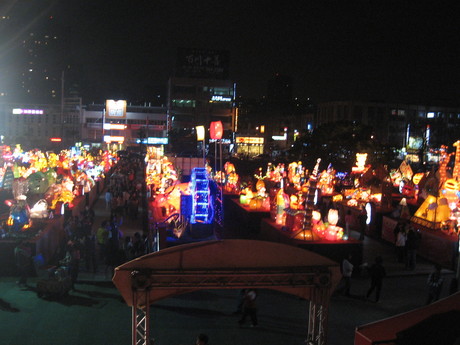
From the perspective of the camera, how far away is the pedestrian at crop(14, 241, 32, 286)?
38.5 ft

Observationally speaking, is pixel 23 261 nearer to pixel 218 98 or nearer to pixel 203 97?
pixel 203 97

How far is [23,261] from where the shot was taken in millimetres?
11703

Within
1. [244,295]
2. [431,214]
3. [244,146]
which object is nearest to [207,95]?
[244,146]

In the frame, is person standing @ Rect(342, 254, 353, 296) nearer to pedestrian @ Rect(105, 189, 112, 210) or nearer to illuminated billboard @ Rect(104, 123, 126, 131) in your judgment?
pedestrian @ Rect(105, 189, 112, 210)

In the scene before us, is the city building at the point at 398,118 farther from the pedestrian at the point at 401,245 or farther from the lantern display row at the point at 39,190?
the pedestrian at the point at 401,245

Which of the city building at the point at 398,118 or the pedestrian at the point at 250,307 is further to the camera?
the city building at the point at 398,118

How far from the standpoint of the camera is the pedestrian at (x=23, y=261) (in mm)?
11723

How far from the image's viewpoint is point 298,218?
16281mm

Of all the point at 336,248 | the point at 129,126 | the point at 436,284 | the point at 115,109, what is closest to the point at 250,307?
the point at 436,284

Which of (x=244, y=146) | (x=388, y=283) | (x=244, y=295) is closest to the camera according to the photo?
(x=244, y=295)

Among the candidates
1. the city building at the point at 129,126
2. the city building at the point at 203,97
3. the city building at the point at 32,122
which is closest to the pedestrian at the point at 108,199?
the city building at the point at 203,97

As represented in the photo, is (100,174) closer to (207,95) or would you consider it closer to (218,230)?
(218,230)

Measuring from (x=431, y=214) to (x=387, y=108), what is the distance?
62.5m

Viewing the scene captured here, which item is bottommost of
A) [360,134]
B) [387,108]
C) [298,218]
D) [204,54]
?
[298,218]
